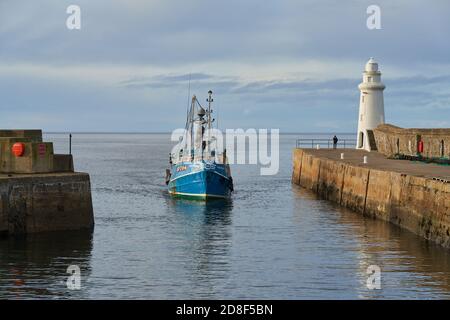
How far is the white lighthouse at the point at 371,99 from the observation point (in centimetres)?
7362

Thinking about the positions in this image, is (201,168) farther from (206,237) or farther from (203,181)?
(206,237)

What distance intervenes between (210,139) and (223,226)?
1406 centimetres

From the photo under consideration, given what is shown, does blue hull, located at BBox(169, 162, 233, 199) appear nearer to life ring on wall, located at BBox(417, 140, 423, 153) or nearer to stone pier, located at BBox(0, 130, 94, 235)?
life ring on wall, located at BBox(417, 140, 423, 153)

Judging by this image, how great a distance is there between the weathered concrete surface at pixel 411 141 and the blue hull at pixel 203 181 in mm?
12301

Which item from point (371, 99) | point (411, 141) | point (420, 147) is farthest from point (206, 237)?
point (371, 99)

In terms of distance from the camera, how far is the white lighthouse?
7362 centimetres

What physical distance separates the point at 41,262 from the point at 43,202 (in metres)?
4.48

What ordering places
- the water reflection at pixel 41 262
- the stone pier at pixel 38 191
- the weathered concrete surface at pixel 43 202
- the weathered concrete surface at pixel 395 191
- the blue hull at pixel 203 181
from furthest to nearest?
the blue hull at pixel 203 181 < the stone pier at pixel 38 191 < the weathered concrete surface at pixel 43 202 < the weathered concrete surface at pixel 395 191 < the water reflection at pixel 41 262

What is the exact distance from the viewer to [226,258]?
33062 millimetres

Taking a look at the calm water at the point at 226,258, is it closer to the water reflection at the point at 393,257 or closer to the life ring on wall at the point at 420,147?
the water reflection at the point at 393,257

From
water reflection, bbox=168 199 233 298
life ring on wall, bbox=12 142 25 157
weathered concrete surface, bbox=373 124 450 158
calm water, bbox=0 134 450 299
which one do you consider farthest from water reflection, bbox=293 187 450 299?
life ring on wall, bbox=12 142 25 157

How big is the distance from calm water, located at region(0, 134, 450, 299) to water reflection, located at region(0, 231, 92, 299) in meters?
0.03

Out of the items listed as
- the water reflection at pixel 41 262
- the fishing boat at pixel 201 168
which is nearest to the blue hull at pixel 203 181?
the fishing boat at pixel 201 168

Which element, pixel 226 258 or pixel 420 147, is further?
pixel 420 147
